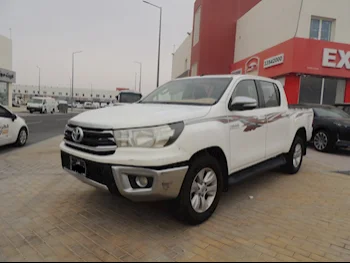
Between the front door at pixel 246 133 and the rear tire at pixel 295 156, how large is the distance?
1400 millimetres

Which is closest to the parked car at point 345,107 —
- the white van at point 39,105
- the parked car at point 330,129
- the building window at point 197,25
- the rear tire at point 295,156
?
the parked car at point 330,129

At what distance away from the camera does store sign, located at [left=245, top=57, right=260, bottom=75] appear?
58.7 feet

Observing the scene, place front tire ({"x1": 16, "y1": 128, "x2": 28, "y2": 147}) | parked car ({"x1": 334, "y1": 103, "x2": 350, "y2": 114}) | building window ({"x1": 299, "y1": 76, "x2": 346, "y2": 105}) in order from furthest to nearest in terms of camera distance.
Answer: building window ({"x1": 299, "y1": 76, "x2": 346, "y2": 105}) → parked car ({"x1": 334, "y1": 103, "x2": 350, "y2": 114}) → front tire ({"x1": 16, "y1": 128, "x2": 28, "y2": 147})

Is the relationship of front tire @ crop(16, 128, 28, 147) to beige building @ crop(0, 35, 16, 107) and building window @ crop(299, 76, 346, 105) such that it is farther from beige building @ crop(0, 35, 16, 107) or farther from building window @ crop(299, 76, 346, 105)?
beige building @ crop(0, 35, 16, 107)

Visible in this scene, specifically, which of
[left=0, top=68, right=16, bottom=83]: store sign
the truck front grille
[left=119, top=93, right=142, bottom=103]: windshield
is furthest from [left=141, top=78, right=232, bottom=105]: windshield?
[left=0, top=68, right=16, bottom=83]: store sign

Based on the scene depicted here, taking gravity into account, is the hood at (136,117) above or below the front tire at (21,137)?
above

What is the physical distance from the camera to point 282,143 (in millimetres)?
5059

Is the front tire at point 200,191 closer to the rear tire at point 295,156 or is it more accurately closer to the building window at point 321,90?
the rear tire at point 295,156

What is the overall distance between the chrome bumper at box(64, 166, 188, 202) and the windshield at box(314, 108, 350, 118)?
25.4 feet

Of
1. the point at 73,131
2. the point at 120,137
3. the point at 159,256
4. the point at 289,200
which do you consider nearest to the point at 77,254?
the point at 159,256

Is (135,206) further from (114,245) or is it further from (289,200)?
(289,200)

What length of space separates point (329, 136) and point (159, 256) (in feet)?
25.4

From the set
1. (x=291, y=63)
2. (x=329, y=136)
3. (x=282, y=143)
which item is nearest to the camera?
(x=282, y=143)

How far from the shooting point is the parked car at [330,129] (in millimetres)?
8273
